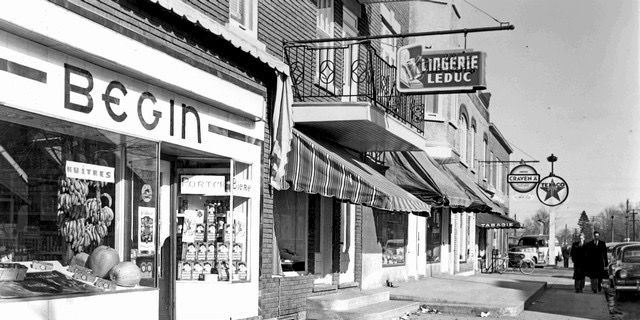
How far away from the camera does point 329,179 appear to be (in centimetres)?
1213

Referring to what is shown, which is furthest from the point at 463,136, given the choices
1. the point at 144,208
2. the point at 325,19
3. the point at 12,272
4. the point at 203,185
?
the point at 12,272

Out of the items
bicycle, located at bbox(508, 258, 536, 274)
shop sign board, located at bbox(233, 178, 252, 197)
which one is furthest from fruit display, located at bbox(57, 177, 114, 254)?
bicycle, located at bbox(508, 258, 536, 274)

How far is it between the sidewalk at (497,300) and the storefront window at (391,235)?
71cm

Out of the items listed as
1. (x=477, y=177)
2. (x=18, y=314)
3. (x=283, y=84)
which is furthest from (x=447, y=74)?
(x=477, y=177)

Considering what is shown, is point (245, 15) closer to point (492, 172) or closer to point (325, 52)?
point (325, 52)

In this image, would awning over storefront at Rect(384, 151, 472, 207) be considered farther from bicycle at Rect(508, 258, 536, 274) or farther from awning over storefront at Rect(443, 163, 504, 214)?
bicycle at Rect(508, 258, 536, 274)

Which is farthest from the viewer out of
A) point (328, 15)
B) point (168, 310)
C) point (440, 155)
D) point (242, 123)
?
point (440, 155)

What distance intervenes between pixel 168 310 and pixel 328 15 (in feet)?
23.2

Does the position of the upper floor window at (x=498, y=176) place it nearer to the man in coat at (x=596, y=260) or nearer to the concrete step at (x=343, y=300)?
the man in coat at (x=596, y=260)

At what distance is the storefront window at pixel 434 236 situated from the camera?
25.0 meters

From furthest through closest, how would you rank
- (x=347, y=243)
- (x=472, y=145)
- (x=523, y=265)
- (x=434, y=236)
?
(x=523, y=265)
(x=472, y=145)
(x=434, y=236)
(x=347, y=243)

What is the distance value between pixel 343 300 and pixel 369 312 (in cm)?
46

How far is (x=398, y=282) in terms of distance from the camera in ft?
65.3

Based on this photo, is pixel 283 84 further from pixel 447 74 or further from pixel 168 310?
pixel 168 310
